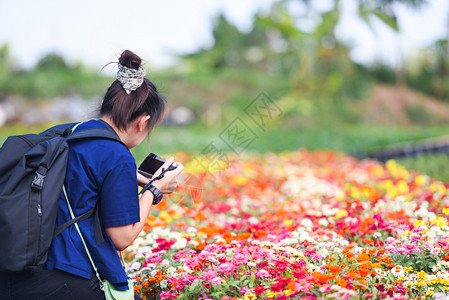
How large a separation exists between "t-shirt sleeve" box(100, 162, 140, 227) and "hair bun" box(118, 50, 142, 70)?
1.42 ft

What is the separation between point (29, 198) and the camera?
1476mm

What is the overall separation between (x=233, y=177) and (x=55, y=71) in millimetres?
15920

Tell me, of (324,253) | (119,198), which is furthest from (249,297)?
(119,198)

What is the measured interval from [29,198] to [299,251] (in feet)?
4.29

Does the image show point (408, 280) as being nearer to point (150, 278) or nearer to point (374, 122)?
point (150, 278)

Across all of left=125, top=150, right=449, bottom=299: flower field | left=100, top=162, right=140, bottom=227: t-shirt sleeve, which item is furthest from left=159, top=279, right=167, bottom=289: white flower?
left=100, top=162, right=140, bottom=227: t-shirt sleeve

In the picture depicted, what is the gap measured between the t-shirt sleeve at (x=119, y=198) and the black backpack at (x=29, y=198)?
0.13 meters

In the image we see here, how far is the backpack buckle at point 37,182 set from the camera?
1479 millimetres

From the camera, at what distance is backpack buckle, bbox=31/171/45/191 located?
4.85ft

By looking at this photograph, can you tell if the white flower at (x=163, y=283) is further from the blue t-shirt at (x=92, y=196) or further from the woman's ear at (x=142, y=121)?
the woman's ear at (x=142, y=121)

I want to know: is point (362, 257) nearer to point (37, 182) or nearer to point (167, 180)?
point (167, 180)

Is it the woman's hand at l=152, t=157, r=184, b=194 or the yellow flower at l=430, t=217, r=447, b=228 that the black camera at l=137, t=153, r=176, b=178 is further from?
the yellow flower at l=430, t=217, r=447, b=228

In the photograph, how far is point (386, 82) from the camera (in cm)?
2414

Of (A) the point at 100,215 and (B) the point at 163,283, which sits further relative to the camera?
(B) the point at 163,283
